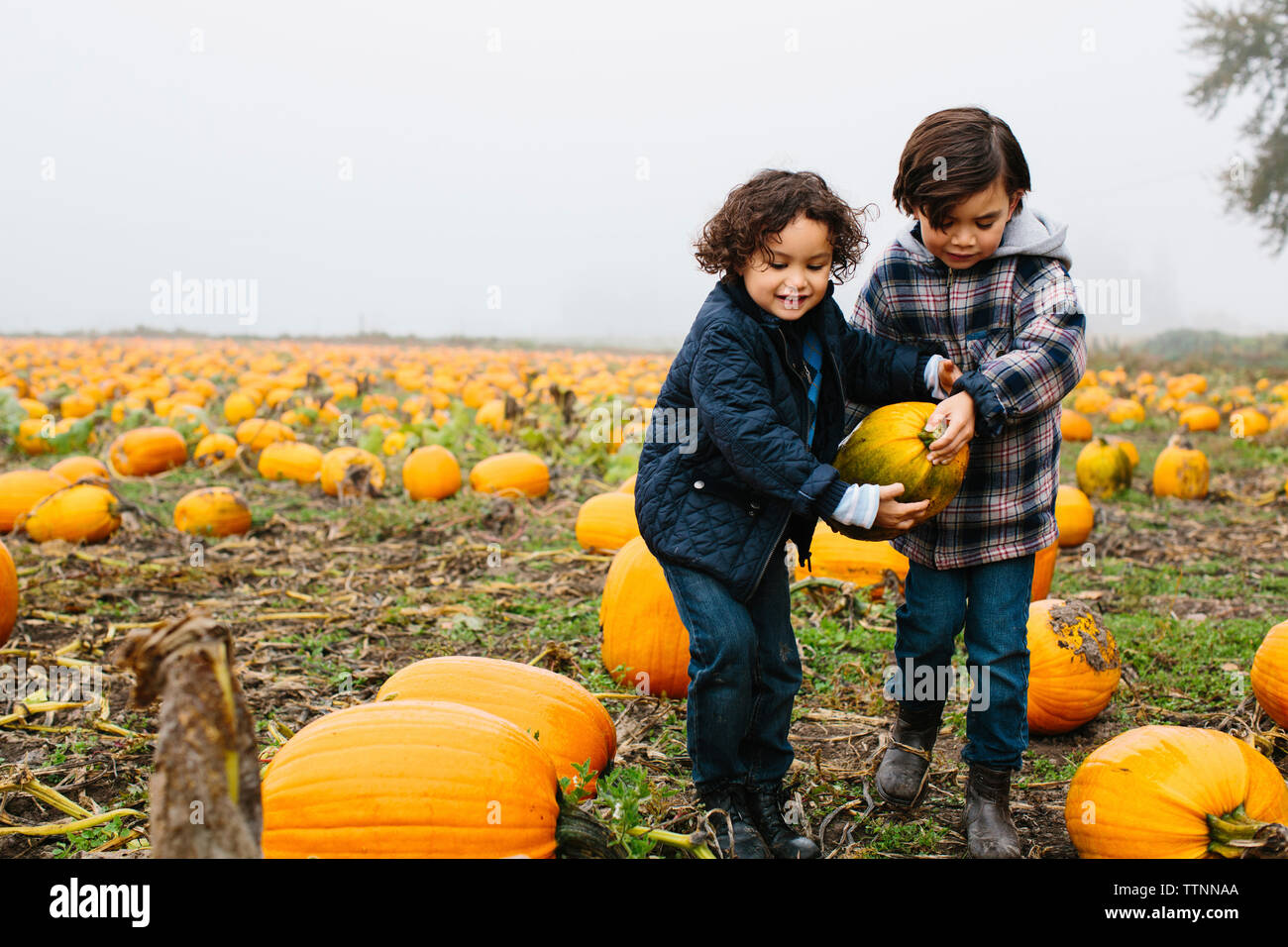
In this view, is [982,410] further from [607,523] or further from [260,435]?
[260,435]

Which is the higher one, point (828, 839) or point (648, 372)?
point (648, 372)

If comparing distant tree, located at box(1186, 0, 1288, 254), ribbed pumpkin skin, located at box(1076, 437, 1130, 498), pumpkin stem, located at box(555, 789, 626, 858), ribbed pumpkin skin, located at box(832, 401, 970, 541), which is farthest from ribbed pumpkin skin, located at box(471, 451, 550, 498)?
distant tree, located at box(1186, 0, 1288, 254)

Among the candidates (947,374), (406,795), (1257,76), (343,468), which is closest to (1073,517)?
(947,374)

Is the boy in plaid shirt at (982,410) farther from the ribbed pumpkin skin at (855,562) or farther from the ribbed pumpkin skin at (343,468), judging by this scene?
the ribbed pumpkin skin at (343,468)

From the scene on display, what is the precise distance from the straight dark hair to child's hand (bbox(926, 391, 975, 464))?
1.92 feet

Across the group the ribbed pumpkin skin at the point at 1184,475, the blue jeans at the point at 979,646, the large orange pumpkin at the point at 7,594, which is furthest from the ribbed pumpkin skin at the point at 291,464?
the ribbed pumpkin skin at the point at 1184,475

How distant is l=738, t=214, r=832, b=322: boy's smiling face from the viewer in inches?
108

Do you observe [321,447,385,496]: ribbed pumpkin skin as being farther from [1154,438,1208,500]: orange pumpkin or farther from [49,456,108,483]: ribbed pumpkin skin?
[1154,438,1208,500]: orange pumpkin
